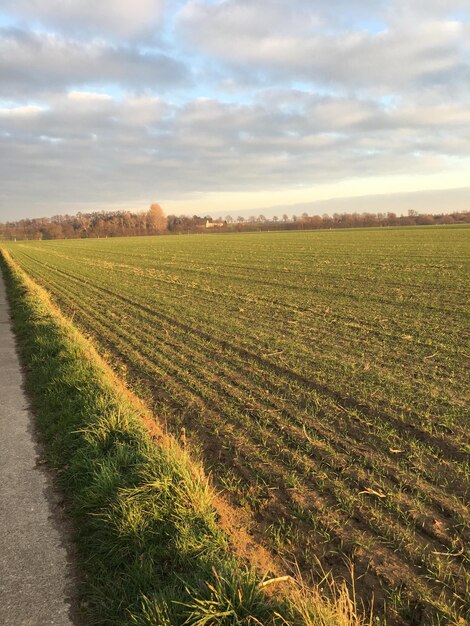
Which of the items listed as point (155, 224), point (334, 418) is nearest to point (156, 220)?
point (155, 224)

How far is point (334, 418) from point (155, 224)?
166991mm

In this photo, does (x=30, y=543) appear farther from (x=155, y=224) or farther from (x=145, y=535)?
(x=155, y=224)

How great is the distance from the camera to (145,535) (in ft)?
10.2

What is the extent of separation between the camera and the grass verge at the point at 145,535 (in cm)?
238

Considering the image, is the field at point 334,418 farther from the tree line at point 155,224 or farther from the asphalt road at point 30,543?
the tree line at point 155,224

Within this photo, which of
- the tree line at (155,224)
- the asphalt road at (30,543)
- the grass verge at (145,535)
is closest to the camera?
the grass verge at (145,535)

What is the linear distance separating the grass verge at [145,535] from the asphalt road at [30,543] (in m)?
0.13

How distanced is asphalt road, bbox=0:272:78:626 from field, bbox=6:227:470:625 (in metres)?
1.48

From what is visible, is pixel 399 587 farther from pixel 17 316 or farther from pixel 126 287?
pixel 126 287

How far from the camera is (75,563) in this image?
306cm

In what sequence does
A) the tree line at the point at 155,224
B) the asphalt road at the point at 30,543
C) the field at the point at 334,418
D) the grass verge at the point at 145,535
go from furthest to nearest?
the tree line at the point at 155,224, the field at the point at 334,418, the asphalt road at the point at 30,543, the grass verge at the point at 145,535

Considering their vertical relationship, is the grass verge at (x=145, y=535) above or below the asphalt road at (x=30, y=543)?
above

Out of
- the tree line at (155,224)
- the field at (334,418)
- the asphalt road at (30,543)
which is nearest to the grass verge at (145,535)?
the asphalt road at (30,543)

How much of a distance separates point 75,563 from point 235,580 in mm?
1342
